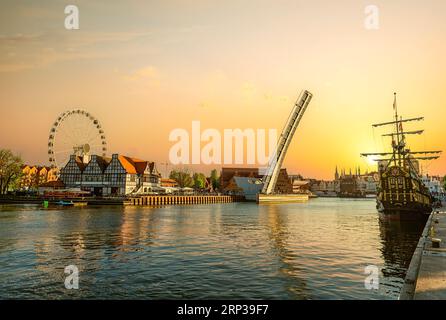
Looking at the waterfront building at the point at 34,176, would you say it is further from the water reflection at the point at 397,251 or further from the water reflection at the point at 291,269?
the water reflection at the point at 397,251

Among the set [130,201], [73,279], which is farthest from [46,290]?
[130,201]

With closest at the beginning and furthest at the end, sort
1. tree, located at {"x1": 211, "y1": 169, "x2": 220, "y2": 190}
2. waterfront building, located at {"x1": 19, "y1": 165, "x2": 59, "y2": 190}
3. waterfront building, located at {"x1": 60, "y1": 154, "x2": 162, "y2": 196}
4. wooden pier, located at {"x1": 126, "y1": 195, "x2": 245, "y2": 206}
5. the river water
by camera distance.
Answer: the river water → wooden pier, located at {"x1": 126, "y1": 195, "x2": 245, "y2": 206} → waterfront building, located at {"x1": 60, "y1": 154, "x2": 162, "y2": 196} → waterfront building, located at {"x1": 19, "y1": 165, "x2": 59, "y2": 190} → tree, located at {"x1": 211, "y1": 169, "x2": 220, "y2": 190}

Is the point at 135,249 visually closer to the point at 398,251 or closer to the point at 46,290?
the point at 46,290

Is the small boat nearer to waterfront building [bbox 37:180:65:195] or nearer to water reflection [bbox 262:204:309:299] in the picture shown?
waterfront building [bbox 37:180:65:195]

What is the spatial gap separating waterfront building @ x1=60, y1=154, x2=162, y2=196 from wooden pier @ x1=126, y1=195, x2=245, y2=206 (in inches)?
331

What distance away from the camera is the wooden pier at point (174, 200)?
64.7 meters

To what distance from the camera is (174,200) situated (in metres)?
74.6

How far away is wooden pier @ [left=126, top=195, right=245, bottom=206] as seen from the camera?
64688 millimetres

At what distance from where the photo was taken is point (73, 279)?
38.6 feet

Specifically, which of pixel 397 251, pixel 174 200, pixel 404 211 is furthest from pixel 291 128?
pixel 397 251

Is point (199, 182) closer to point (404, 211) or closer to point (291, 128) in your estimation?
point (291, 128)

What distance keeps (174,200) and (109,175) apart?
15.5 metres

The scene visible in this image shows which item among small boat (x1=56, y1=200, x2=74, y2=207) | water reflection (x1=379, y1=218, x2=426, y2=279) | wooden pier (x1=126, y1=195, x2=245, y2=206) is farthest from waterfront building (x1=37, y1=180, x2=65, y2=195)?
water reflection (x1=379, y1=218, x2=426, y2=279)
